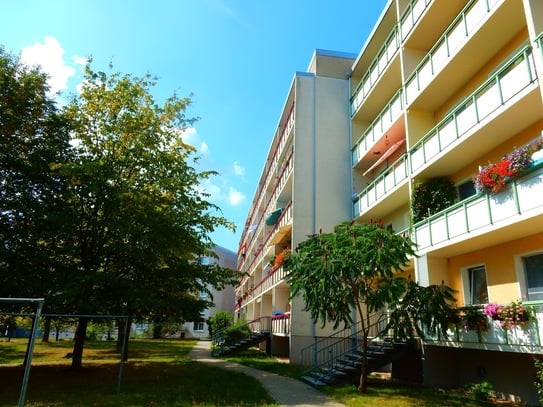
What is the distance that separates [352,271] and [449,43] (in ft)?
→ 31.6

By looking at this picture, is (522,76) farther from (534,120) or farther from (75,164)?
(75,164)

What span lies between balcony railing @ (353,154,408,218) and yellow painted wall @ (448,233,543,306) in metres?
4.71

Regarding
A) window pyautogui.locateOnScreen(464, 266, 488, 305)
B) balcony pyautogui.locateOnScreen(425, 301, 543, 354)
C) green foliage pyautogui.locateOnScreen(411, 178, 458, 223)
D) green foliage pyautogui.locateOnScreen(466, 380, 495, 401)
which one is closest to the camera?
balcony pyautogui.locateOnScreen(425, 301, 543, 354)

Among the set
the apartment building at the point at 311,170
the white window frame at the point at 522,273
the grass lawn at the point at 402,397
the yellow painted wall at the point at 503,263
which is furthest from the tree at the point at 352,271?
the apartment building at the point at 311,170

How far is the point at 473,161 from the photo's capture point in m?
14.8

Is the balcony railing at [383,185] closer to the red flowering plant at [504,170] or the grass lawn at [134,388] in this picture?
the red flowering plant at [504,170]

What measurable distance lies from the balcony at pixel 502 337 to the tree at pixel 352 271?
1705 mm

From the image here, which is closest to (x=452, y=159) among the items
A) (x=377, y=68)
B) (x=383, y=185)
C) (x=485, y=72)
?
(x=485, y=72)

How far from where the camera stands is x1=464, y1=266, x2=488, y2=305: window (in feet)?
45.7

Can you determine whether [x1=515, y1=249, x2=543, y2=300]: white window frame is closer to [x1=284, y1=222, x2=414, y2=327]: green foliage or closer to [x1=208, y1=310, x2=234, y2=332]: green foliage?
[x1=284, y1=222, x2=414, y2=327]: green foliage

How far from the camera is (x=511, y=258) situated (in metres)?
12.7

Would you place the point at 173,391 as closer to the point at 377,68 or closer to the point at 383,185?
the point at 383,185

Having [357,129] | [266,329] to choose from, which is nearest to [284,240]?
[266,329]

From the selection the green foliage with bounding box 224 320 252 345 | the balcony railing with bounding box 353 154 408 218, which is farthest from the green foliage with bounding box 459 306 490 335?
the green foliage with bounding box 224 320 252 345
